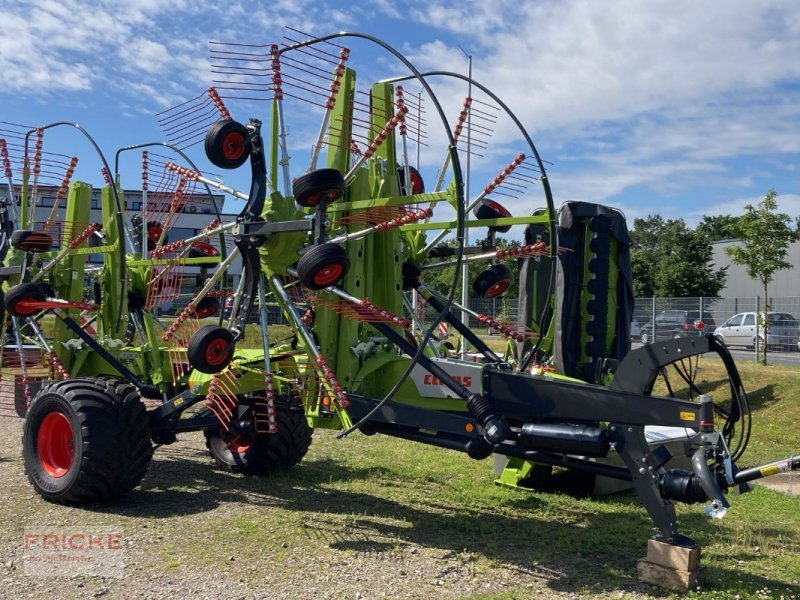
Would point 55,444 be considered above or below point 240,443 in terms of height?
above

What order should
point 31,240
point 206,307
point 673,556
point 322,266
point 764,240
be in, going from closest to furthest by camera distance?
point 673,556 < point 322,266 < point 31,240 < point 206,307 < point 764,240

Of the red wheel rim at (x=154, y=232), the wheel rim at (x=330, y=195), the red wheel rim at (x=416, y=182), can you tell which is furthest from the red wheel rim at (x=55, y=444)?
the red wheel rim at (x=416, y=182)

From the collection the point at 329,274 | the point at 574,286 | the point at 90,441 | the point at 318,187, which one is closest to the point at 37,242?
the point at 90,441

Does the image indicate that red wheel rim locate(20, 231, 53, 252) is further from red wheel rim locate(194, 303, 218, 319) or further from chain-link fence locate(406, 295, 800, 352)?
chain-link fence locate(406, 295, 800, 352)

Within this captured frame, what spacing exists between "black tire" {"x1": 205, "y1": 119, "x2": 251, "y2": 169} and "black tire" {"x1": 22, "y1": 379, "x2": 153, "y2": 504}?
7.72ft

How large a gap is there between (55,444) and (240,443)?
2041 mm

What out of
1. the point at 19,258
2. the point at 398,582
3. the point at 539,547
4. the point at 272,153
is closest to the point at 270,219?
the point at 272,153

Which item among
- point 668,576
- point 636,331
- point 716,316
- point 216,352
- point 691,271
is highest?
point 691,271

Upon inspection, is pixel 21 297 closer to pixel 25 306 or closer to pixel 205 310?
pixel 25 306

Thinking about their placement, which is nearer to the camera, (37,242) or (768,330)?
(37,242)

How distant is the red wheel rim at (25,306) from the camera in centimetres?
A: 818

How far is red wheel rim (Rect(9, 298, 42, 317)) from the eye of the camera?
322 inches

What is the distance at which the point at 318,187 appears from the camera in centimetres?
567

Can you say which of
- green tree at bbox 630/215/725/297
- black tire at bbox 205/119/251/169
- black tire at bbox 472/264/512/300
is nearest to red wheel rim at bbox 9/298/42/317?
black tire at bbox 205/119/251/169
